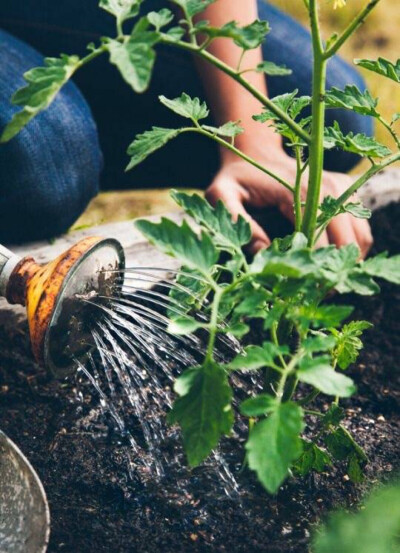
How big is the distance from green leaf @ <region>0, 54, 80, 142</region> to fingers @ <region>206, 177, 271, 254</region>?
2.78 ft

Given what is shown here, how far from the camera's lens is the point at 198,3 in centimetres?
92

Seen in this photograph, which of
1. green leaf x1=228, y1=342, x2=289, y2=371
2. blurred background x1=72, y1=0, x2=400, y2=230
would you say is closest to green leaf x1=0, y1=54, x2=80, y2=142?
green leaf x1=228, y1=342, x2=289, y2=371

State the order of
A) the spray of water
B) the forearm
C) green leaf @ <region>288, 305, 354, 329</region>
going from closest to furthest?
green leaf @ <region>288, 305, 354, 329</region>
the spray of water
the forearm

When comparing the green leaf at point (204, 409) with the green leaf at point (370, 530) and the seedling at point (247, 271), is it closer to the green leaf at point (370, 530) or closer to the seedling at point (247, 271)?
the seedling at point (247, 271)

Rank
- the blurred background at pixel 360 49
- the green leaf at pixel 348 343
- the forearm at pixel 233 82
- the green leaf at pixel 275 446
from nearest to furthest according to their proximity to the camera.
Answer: the green leaf at pixel 275 446
the green leaf at pixel 348 343
the forearm at pixel 233 82
the blurred background at pixel 360 49

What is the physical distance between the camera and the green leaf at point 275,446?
0.74 meters

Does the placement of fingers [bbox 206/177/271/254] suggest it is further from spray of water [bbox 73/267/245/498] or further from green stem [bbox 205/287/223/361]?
green stem [bbox 205/287/223/361]

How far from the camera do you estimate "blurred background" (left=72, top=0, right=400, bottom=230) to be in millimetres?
2334

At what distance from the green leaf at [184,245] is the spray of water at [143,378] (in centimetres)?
35

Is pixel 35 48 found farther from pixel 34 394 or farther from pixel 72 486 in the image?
pixel 72 486

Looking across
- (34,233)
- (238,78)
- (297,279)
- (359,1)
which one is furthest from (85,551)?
(359,1)

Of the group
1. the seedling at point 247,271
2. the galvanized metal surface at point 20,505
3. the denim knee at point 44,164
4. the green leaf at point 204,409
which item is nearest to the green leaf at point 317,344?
the seedling at point 247,271

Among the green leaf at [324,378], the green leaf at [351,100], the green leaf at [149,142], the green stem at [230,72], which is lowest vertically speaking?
the green leaf at [324,378]

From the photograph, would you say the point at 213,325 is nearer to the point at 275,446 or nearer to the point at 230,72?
the point at 275,446
